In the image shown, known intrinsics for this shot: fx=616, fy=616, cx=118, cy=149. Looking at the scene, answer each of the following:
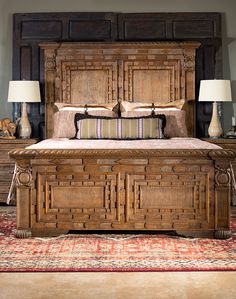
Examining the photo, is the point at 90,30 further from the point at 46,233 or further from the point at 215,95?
the point at 46,233

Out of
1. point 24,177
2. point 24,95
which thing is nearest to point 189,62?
point 24,95

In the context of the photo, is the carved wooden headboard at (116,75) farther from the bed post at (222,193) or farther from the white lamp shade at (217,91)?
the bed post at (222,193)

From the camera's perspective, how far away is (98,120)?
582 centimetres

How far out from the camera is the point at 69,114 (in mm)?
6156

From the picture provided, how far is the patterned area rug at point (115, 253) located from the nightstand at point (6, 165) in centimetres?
144

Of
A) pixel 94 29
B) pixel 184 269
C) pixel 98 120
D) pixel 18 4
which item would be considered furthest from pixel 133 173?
pixel 18 4

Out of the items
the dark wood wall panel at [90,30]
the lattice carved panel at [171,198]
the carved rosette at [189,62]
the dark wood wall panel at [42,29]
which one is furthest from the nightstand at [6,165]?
the lattice carved panel at [171,198]

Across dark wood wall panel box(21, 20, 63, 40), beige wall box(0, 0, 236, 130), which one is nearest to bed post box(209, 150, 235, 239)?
beige wall box(0, 0, 236, 130)

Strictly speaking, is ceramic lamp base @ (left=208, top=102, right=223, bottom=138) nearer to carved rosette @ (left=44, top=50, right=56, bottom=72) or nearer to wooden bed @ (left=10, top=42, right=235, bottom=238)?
carved rosette @ (left=44, top=50, right=56, bottom=72)

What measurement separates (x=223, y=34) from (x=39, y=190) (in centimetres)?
305

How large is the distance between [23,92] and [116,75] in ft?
3.25

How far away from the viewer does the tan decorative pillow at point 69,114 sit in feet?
20.1

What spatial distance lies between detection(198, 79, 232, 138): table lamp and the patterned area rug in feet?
6.28

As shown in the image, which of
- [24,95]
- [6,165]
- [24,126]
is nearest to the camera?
[6,165]
